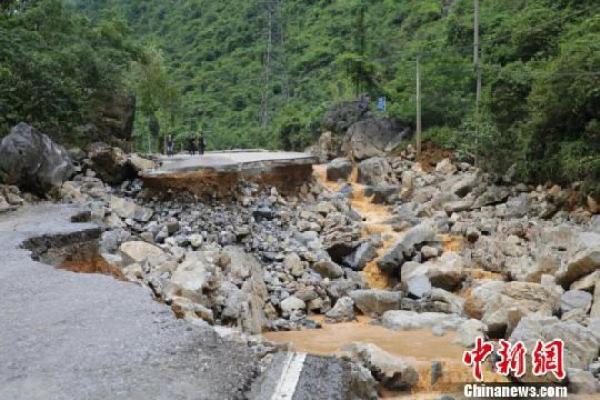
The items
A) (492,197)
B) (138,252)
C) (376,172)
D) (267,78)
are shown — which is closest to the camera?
(138,252)

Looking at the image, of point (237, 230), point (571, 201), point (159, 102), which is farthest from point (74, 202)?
point (159, 102)

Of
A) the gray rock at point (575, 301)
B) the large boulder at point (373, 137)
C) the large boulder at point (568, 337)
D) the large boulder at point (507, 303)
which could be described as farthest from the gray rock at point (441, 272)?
the large boulder at point (373, 137)

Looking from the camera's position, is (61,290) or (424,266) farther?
(424,266)

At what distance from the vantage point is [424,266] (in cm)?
1443

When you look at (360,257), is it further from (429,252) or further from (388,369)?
(388,369)

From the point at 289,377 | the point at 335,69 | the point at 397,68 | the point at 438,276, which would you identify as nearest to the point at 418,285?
the point at 438,276

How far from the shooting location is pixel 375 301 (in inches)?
503

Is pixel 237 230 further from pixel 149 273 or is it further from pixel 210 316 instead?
pixel 210 316

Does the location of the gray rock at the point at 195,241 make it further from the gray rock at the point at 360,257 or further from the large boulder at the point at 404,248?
the large boulder at the point at 404,248

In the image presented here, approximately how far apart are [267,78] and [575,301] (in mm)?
38840

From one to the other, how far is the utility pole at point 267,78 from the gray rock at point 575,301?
1283 inches

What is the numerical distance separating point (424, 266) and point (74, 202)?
9.05 meters

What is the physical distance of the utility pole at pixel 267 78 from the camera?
43812 mm

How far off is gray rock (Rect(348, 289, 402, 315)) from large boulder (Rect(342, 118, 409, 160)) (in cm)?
1589
